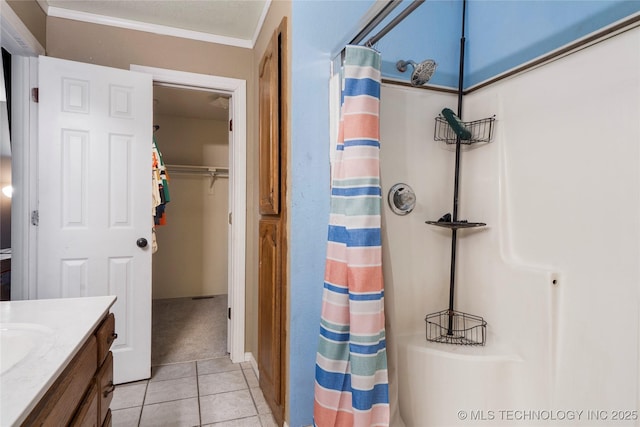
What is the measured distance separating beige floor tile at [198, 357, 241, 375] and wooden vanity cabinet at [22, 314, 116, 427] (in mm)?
1185

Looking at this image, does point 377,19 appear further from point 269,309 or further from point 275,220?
point 269,309

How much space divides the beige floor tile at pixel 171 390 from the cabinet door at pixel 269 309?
46 cm

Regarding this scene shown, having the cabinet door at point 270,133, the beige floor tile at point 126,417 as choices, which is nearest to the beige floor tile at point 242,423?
the beige floor tile at point 126,417

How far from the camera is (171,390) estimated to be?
6.55ft

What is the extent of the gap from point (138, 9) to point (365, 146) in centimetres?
190

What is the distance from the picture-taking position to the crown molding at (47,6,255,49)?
79.9 inches

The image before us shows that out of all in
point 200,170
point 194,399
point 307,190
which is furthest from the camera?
point 200,170

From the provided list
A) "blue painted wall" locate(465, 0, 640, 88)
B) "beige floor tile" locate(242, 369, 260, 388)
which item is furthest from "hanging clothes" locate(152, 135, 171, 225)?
"blue painted wall" locate(465, 0, 640, 88)

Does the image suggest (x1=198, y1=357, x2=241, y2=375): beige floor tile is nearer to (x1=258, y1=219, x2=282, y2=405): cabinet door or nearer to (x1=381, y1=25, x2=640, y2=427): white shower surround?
(x1=258, y1=219, x2=282, y2=405): cabinet door

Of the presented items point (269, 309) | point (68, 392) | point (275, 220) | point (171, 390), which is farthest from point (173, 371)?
point (68, 392)

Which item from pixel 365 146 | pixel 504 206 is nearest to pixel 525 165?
pixel 504 206

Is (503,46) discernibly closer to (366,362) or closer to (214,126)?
(366,362)

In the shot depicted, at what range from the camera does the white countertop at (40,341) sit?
0.59m

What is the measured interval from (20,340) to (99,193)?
4.45ft
